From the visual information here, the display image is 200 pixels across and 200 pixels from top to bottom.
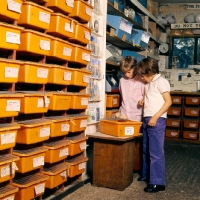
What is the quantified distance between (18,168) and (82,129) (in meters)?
0.98

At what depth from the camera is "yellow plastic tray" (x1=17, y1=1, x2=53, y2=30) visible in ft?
7.73

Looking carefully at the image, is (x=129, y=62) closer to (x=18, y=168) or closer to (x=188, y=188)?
(x=188, y=188)

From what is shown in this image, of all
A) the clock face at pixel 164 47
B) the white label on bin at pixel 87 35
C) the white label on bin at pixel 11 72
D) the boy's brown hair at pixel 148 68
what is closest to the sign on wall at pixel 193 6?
the clock face at pixel 164 47

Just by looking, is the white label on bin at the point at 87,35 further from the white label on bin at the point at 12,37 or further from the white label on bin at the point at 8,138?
the white label on bin at the point at 8,138

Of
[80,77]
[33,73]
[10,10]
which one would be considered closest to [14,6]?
[10,10]

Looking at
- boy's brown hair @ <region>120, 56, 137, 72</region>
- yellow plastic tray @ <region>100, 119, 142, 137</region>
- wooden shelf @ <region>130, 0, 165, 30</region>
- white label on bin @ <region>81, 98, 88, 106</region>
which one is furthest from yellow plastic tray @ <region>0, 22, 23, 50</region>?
wooden shelf @ <region>130, 0, 165, 30</region>

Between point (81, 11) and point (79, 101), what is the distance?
842 mm

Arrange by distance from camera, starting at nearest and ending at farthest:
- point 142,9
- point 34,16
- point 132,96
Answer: point 34,16
point 132,96
point 142,9

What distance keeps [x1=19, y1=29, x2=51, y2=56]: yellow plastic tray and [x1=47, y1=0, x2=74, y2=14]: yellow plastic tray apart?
1.00ft

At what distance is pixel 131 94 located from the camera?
389cm

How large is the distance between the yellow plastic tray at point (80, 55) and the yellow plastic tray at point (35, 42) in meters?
0.47

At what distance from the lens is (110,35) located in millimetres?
4121

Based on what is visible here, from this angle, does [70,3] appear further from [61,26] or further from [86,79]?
[86,79]

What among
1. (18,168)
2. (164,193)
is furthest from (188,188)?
(18,168)
